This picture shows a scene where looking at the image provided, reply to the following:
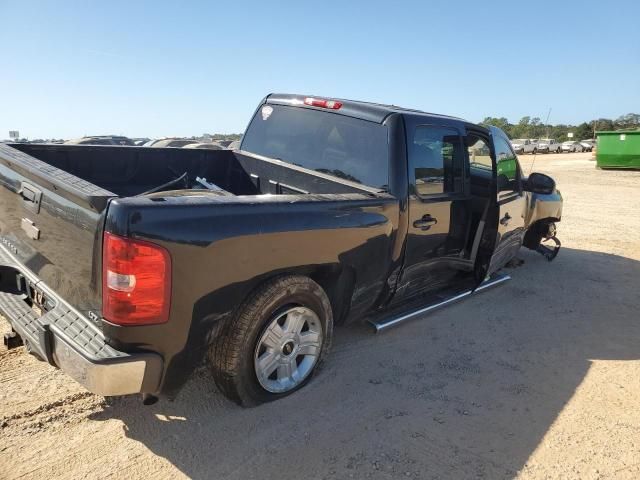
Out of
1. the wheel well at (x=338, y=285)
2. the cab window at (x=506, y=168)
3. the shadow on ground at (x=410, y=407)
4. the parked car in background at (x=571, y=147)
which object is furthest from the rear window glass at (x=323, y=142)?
the parked car in background at (x=571, y=147)

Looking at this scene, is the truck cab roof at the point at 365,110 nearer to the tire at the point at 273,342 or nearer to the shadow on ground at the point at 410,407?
the tire at the point at 273,342

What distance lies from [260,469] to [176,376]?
65cm

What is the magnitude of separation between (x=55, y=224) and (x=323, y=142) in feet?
7.06

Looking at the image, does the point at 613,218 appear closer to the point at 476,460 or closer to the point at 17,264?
the point at 476,460

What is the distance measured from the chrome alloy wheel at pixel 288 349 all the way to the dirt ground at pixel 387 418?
0.43ft

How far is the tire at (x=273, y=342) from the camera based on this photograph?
2.70 metres

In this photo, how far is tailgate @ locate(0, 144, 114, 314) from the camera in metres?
2.31

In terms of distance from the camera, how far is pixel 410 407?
313 cm

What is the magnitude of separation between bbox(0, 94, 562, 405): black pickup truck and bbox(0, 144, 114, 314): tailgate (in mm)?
12

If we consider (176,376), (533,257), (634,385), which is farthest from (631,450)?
(533,257)

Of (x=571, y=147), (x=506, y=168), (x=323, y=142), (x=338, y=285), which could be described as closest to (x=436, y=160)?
(x=323, y=142)

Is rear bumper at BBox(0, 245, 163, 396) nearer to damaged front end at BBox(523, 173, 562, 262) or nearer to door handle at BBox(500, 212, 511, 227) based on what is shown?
door handle at BBox(500, 212, 511, 227)

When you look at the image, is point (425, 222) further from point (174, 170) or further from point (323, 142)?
point (174, 170)

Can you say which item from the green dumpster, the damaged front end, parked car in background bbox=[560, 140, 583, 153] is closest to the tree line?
parked car in background bbox=[560, 140, 583, 153]
